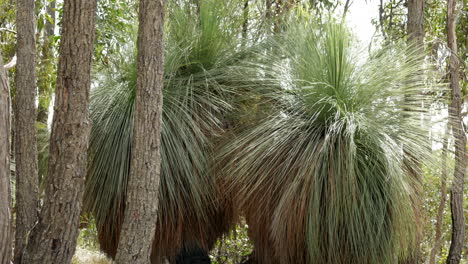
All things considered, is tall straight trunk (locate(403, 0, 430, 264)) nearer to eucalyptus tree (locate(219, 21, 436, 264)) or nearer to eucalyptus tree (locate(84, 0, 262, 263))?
eucalyptus tree (locate(219, 21, 436, 264))

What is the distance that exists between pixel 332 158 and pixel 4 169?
1.71 metres

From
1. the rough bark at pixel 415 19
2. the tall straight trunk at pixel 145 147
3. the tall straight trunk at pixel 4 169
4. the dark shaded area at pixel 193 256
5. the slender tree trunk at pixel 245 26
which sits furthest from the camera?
the rough bark at pixel 415 19

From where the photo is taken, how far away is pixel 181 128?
3352mm

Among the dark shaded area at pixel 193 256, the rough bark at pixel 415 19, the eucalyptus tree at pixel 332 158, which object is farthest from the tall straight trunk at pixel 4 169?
the rough bark at pixel 415 19

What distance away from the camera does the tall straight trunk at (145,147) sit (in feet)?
9.07

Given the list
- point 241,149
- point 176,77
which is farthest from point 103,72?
point 241,149

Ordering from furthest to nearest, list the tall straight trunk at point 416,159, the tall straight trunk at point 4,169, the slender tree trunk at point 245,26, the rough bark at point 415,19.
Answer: the rough bark at point 415,19 < the slender tree trunk at point 245,26 < the tall straight trunk at point 416,159 < the tall straight trunk at point 4,169

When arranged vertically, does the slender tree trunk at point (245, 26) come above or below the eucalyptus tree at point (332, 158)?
above

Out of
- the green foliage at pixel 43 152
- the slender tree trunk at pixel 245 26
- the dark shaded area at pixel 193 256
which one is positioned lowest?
the dark shaded area at pixel 193 256

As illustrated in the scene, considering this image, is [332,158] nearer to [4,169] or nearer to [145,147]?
[145,147]

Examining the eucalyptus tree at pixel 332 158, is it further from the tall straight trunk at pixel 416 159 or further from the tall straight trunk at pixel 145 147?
the tall straight trunk at pixel 145 147

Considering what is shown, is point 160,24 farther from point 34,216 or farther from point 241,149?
point 34,216

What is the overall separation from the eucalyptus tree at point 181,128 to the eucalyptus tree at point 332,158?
20 cm

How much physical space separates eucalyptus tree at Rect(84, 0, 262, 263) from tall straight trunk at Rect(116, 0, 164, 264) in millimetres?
496
